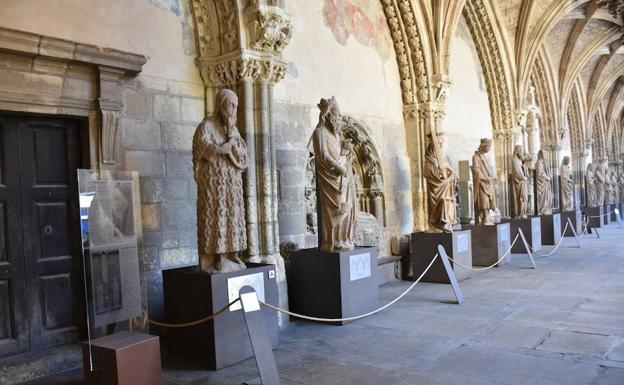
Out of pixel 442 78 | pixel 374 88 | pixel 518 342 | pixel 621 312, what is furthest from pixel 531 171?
pixel 518 342

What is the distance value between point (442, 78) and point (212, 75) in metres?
5.54

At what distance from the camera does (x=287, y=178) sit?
22.0 feet

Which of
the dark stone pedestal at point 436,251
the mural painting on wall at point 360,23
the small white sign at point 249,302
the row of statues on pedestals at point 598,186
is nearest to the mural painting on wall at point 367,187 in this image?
the dark stone pedestal at point 436,251

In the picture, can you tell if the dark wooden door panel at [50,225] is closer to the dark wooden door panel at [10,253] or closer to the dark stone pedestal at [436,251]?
the dark wooden door panel at [10,253]

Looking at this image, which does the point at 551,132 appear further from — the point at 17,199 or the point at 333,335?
the point at 17,199

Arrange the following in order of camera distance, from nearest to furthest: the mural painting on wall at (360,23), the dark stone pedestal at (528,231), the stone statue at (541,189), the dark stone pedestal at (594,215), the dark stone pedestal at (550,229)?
the mural painting on wall at (360,23), the dark stone pedestal at (528,231), the dark stone pedestal at (550,229), the stone statue at (541,189), the dark stone pedestal at (594,215)

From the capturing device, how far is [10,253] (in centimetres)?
422

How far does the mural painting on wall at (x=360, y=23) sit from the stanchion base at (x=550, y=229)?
6412 mm

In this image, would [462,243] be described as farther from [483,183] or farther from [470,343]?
[470,343]

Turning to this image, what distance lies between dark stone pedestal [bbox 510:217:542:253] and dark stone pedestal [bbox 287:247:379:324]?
6532mm

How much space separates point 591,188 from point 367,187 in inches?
645

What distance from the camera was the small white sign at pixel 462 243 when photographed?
7996 mm

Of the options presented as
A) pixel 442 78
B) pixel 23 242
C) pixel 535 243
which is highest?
pixel 442 78

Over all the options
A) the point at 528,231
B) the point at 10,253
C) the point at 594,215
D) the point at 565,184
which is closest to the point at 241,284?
the point at 10,253
